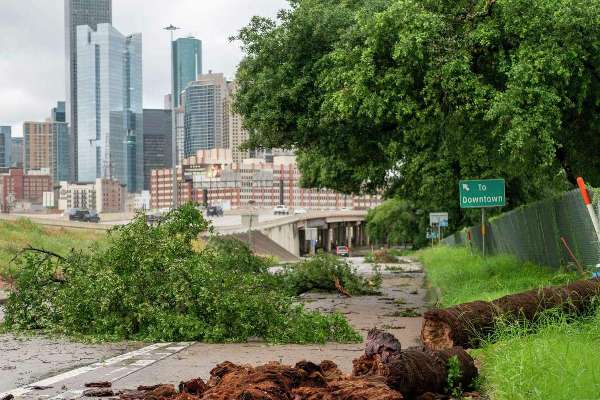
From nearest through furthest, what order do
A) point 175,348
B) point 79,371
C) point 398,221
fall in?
point 79,371 < point 175,348 < point 398,221

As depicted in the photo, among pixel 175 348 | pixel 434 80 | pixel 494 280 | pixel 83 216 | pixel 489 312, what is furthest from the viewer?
pixel 83 216

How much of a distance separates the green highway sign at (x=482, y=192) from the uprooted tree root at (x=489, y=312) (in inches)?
593

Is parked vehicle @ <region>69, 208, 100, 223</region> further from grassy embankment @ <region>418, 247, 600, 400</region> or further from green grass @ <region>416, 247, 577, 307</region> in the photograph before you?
grassy embankment @ <region>418, 247, 600, 400</region>

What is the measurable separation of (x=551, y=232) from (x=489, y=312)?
11.6 meters

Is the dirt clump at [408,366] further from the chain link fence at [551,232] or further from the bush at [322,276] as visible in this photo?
the bush at [322,276]

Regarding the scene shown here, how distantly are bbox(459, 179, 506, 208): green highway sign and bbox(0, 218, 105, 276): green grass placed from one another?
23.3 meters

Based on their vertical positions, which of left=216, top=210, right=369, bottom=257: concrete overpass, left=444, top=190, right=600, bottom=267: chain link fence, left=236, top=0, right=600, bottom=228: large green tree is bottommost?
left=216, top=210, right=369, bottom=257: concrete overpass

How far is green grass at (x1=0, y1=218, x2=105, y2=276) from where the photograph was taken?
48.2 m

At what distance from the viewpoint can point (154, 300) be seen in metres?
13.9

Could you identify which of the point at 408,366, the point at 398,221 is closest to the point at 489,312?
the point at 408,366

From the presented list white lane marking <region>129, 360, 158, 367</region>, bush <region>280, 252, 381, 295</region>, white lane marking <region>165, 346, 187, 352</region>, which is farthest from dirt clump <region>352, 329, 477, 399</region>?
bush <region>280, 252, 381, 295</region>

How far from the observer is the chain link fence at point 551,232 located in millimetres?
16984

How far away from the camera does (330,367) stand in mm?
7555

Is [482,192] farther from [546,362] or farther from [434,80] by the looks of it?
[546,362]
